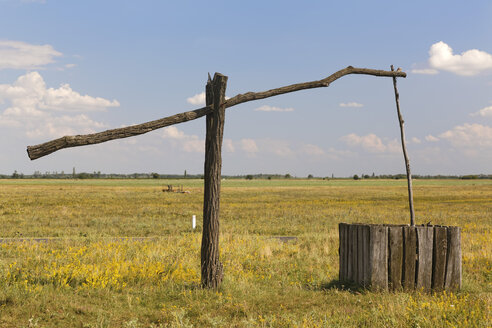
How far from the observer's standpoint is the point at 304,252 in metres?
13.6

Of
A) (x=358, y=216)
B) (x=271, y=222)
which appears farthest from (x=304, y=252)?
(x=358, y=216)

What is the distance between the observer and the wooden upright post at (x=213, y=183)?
324 inches

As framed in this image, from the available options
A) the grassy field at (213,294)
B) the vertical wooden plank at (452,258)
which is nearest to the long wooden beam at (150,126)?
the grassy field at (213,294)

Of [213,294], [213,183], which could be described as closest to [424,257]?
[213,294]

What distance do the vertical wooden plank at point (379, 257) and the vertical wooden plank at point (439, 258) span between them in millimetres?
1018

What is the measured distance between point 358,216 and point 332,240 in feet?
47.6

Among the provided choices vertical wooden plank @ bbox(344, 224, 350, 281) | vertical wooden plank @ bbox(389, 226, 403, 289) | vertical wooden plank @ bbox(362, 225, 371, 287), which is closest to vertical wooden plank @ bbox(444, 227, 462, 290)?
vertical wooden plank @ bbox(389, 226, 403, 289)

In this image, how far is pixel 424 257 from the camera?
821 centimetres

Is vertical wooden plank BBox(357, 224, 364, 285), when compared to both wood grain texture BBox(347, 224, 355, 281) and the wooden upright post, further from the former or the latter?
the wooden upright post

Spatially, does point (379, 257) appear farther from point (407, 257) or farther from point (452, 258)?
point (452, 258)

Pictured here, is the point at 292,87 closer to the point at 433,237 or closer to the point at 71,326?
the point at 433,237

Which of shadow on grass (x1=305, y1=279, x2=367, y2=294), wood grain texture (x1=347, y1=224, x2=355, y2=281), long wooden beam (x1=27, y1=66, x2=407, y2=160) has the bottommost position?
shadow on grass (x1=305, y1=279, x2=367, y2=294)

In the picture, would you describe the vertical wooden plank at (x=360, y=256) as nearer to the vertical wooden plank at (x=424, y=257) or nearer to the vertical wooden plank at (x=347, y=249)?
the vertical wooden plank at (x=347, y=249)

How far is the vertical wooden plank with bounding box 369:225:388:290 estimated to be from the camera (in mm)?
8047
